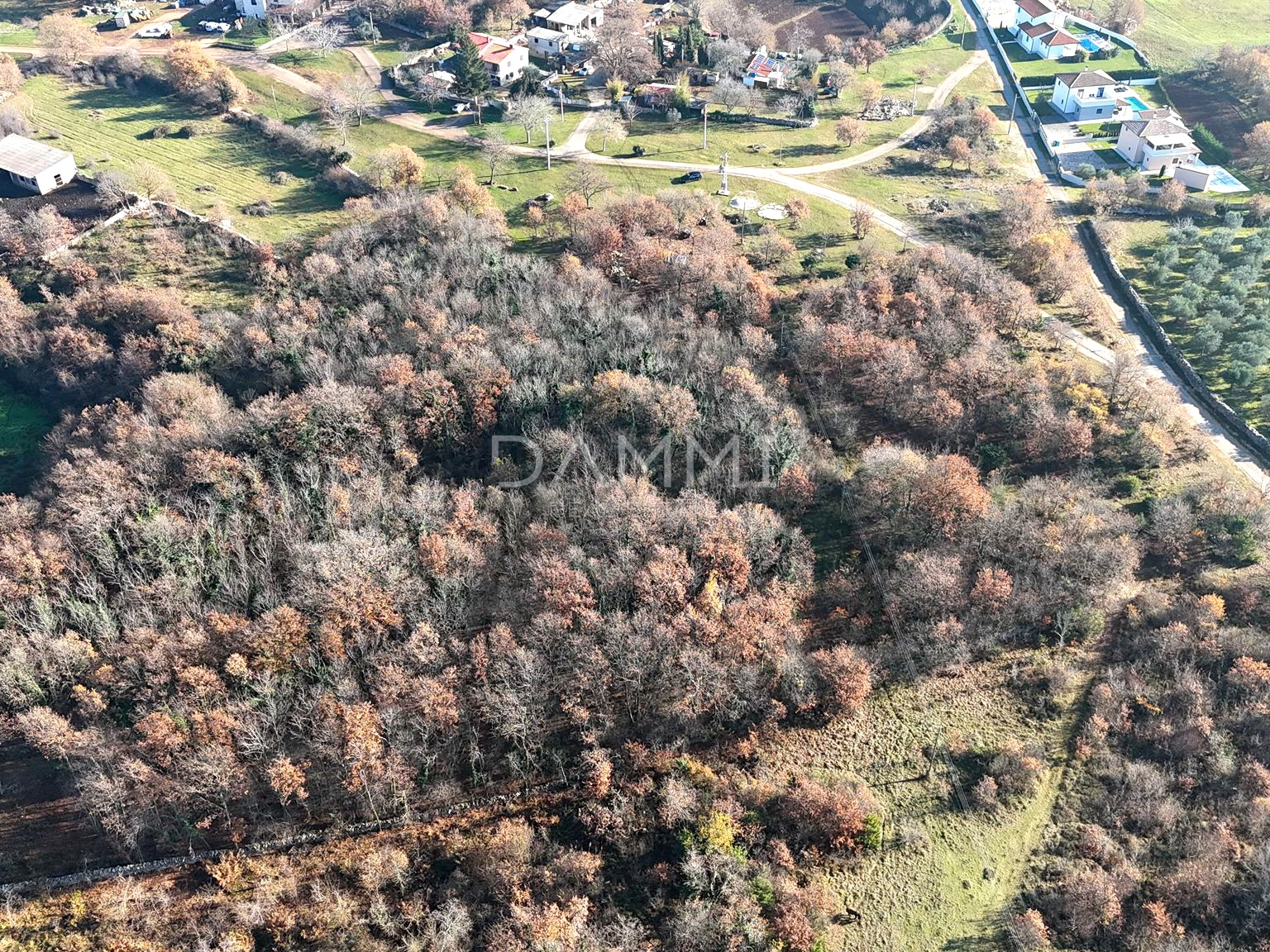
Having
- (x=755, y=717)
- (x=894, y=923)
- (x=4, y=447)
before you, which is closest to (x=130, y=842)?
(x=755, y=717)

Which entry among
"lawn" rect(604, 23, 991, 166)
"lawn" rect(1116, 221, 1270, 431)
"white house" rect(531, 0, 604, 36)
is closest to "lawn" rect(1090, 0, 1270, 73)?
"lawn" rect(604, 23, 991, 166)

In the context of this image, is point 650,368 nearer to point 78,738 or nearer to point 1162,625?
point 1162,625

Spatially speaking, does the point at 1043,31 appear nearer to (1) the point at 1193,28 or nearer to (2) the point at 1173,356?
(1) the point at 1193,28

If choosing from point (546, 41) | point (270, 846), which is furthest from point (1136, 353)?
point (546, 41)

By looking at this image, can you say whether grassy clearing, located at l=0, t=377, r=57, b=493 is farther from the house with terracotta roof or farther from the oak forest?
the house with terracotta roof

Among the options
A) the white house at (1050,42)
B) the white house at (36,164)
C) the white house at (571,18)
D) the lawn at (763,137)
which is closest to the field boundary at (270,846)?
the white house at (36,164)

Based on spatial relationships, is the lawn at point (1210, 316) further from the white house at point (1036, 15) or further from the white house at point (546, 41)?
the white house at point (546, 41)

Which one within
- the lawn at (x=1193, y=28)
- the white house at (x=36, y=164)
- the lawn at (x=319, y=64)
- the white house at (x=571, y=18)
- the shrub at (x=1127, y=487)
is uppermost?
the lawn at (x=1193, y=28)
